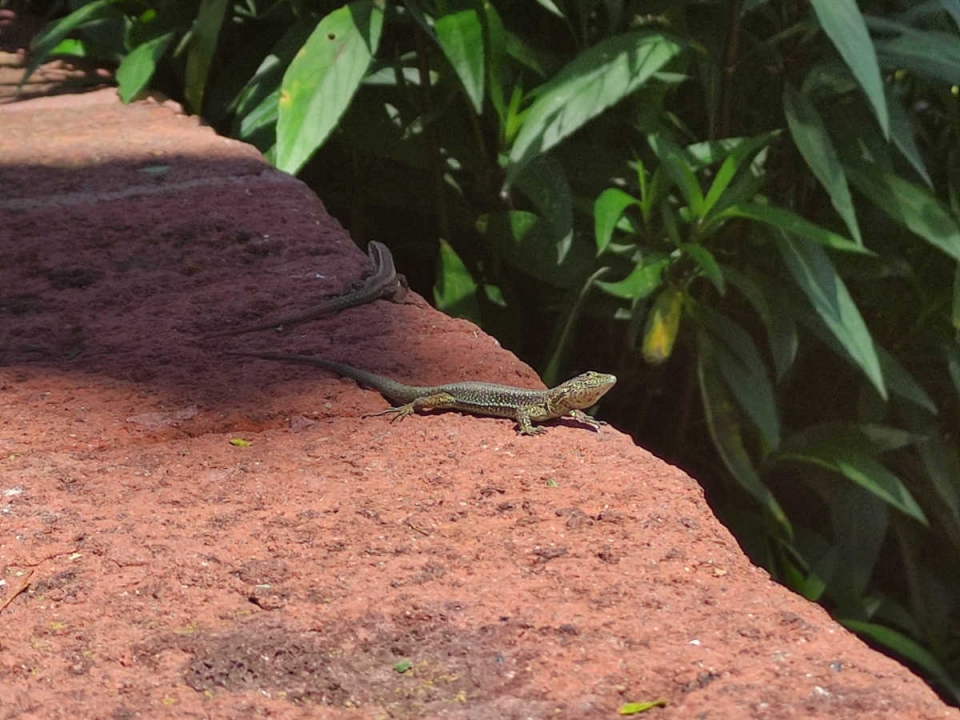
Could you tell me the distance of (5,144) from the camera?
362 centimetres

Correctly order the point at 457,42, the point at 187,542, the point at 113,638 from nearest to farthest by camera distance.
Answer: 1. the point at 113,638
2. the point at 187,542
3. the point at 457,42

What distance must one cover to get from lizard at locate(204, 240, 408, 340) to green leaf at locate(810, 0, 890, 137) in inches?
43.4

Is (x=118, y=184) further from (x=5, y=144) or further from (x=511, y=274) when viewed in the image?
(x=511, y=274)

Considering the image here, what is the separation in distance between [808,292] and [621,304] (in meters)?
0.76

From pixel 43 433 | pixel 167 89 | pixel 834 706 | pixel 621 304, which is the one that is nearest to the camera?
pixel 834 706

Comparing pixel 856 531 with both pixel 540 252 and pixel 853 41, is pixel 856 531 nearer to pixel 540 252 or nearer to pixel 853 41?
pixel 540 252

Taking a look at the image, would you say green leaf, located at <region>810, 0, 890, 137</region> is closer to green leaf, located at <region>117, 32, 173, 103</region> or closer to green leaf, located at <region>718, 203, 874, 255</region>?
green leaf, located at <region>718, 203, 874, 255</region>

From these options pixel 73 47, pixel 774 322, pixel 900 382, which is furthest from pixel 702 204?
pixel 73 47

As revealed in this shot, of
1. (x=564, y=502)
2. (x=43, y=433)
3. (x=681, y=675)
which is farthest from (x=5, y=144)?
(x=681, y=675)

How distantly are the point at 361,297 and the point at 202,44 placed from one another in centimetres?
141

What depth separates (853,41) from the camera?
259 centimetres

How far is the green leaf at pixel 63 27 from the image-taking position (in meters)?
3.87

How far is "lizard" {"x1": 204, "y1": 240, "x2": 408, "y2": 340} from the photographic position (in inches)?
98.9

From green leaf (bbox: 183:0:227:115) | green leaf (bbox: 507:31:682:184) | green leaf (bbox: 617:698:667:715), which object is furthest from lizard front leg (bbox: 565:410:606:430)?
green leaf (bbox: 183:0:227:115)
